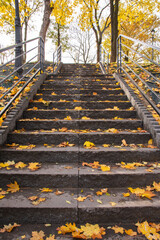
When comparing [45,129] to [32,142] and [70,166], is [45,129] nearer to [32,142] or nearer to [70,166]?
A: [32,142]

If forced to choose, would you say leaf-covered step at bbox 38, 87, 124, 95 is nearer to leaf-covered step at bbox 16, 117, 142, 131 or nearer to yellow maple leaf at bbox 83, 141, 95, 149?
leaf-covered step at bbox 16, 117, 142, 131

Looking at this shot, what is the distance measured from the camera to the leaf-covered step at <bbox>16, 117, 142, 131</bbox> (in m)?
3.67

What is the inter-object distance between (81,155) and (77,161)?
0.36 feet

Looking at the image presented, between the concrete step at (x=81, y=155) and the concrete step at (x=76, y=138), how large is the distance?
0.36 m

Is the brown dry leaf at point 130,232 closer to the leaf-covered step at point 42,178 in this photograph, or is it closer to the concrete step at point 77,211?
the concrete step at point 77,211

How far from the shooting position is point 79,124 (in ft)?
12.1

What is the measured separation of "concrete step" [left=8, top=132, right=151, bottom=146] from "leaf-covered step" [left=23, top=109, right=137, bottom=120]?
777 mm

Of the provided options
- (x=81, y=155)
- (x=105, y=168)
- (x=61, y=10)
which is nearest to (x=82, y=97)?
(x=81, y=155)

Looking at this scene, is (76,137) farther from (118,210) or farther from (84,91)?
(84,91)

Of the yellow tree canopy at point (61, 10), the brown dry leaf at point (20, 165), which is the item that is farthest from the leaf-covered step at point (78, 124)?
the yellow tree canopy at point (61, 10)

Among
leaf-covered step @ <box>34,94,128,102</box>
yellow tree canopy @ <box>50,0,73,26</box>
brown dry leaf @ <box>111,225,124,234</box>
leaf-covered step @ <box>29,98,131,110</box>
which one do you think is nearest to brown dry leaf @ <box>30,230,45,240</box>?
brown dry leaf @ <box>111,225,124,234</box>

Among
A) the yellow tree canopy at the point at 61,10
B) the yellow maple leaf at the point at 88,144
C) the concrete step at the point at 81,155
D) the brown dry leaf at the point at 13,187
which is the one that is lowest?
the brown dry leaf at the point at 13,187

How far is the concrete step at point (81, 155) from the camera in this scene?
2920 millimetres

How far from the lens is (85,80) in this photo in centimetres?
611
